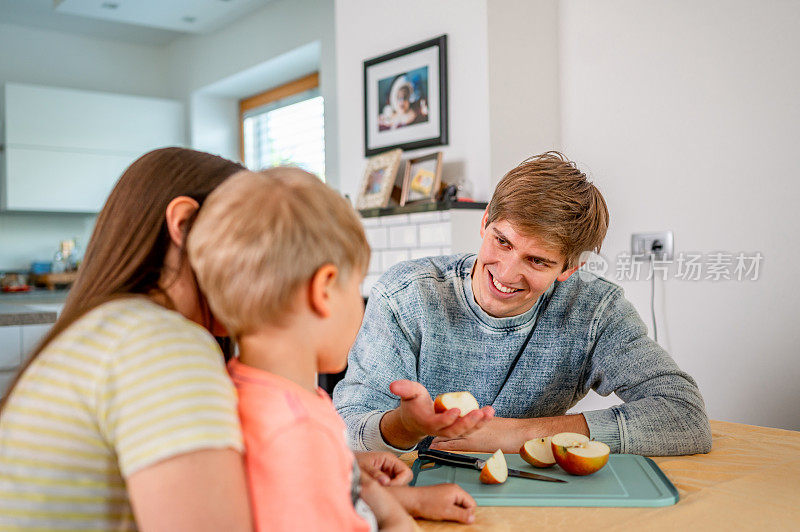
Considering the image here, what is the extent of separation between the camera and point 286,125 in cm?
523

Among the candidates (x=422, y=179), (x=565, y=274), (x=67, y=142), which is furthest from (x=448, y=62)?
(x=67, y=142)

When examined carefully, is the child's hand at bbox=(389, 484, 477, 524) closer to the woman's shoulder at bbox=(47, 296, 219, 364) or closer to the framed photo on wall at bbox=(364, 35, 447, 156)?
the woman's shoulder at bbox=(47, 296, 219, 364)

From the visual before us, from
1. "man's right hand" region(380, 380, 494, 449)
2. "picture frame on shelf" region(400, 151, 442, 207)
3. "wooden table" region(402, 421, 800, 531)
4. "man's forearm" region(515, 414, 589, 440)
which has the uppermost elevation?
"picture frame on shelf" region(400, 151, 442, 207)

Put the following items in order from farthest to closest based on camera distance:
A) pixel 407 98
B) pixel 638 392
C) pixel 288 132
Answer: pixel 288 132 → pixel 407 98 → pixel 638 392

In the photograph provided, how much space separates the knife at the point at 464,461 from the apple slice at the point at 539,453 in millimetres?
40

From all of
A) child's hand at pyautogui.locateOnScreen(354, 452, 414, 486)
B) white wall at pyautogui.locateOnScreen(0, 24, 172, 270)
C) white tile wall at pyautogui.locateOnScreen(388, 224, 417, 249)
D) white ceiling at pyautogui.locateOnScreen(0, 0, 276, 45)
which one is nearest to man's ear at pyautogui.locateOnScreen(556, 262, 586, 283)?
child's hand at pyautogui.locateOnScreen(354, 452, 414, 486)

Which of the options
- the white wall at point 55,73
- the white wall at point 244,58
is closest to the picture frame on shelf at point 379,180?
the white wall at point 244,58

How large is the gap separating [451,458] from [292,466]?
0.56 m

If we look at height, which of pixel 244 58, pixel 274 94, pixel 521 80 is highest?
pixel 244 58

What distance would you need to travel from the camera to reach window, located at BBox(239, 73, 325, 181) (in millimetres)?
4875

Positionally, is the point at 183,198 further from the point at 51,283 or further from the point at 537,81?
the point at 51,283

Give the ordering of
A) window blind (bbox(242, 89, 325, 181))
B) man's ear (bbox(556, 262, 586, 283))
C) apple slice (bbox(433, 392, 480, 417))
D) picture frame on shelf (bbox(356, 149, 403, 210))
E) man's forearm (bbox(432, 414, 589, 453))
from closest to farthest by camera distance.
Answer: apple slice (bbox(433, 392, 480, 417))
man's forearm (bbox(432, 414, 589, 453))
man's ear (bbox(556, 262, 586, 283))
picture frame on shelf (bbox(356, 149, 403, 210))
window blind (bbox(242, 89, 325, 181))

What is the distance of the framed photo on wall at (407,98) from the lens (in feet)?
10.3

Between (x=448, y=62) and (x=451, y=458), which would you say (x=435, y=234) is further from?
(x=451, y=458)
